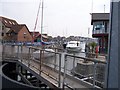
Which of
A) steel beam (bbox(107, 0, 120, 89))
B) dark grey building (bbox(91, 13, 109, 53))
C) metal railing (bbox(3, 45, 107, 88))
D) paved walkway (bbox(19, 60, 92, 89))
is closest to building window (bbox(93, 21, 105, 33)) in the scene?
dark grey building (bbox(91, 13, 109, 53))

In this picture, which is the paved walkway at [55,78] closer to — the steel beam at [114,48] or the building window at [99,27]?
the steel beam at [114,48]

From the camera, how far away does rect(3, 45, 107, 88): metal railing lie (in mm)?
4903

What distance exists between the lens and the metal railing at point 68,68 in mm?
4903

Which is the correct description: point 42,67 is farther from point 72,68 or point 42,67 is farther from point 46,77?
point 72,68

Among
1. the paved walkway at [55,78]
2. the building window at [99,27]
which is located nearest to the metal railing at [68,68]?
the paved walkway at [55,78]

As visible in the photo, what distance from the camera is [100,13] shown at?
4303 cm

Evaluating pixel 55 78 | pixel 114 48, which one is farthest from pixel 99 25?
pixel 114 48

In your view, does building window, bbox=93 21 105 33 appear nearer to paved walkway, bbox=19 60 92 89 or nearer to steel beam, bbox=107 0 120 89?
paved walkway, bbox=19 60 92 89

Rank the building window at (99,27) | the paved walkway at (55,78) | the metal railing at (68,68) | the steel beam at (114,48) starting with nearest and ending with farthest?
the steel beam at (114,48) → the metal railing at (68,68) → the paved walkway at (55,78) → the building window at (99,27)

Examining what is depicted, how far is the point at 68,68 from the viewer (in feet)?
21.3

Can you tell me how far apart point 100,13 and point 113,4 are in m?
41.8

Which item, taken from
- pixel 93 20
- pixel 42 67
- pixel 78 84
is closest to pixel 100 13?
pixel 93 20

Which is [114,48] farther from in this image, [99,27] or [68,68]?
[99,27]

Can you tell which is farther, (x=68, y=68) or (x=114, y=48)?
(x=68, y=68)
